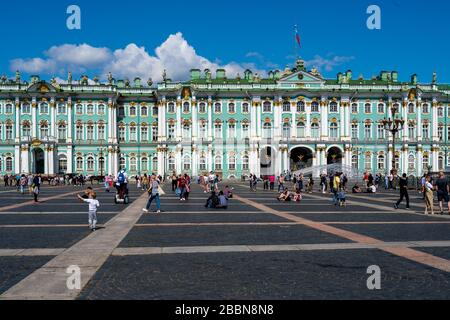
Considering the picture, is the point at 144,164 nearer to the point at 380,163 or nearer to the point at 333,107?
the point at 333,107

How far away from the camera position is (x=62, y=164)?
251ft

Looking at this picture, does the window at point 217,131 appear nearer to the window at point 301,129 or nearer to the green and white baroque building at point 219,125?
the green and white baroque building at point 219,125

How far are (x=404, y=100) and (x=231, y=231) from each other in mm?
70248

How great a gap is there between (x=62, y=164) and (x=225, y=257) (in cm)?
7015

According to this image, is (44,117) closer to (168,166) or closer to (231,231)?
(168,166)

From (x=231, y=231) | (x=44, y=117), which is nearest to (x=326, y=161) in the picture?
(x=44, y=117)

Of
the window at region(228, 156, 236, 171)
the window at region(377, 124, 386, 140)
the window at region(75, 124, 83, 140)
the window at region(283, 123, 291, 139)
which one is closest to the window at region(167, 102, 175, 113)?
the window at region(228, 156, 236, 171)

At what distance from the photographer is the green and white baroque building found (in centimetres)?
7594

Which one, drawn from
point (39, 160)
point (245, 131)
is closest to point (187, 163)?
point (245, 131)

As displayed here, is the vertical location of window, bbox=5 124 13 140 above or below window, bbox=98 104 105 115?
below

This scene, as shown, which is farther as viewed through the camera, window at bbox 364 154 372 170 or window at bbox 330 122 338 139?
window at bbox 364 154 372 170

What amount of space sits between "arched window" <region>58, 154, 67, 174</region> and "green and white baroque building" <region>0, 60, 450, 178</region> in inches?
5.8

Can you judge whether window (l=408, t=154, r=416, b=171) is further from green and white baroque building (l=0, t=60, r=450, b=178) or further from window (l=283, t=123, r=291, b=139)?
window (l=283, t=123, r=291, b=139)

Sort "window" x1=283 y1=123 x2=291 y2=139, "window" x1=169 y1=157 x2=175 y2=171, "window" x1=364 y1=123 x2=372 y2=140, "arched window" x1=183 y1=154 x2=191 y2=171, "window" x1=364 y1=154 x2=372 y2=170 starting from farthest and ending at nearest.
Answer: "window" x1=364 y1=123 x2=372 y2=140 < "window" x1=364 y1=154 x2=372 y2=170 < "window" x1=169 y1=157 x2=175 y2=171 < "arched window" x1=183 y1=154 x2=191 y2=171 < "window" x1=283 y1=123 x2=291 y2=139
